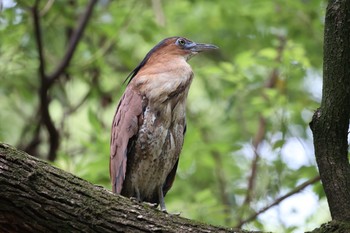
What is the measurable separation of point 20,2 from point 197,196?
3.15 meters

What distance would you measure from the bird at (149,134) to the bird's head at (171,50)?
0.40 metres

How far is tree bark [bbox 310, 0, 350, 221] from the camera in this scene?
437cm

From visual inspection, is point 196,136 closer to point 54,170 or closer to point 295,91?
point 295,91

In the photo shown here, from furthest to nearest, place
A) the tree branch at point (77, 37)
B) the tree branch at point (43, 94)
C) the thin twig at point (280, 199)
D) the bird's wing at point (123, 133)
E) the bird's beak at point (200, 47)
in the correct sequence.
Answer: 1. the tree branch at point (77, 37)
2. the tree branch at point (43, 94)
3. the thin twig at point (280, 199)
4. the bird's beak at point (200, 47)
5. the bird's wing at point (123, 133)

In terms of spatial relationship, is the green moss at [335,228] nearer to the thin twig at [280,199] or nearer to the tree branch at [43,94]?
the thin twig at [280,199]

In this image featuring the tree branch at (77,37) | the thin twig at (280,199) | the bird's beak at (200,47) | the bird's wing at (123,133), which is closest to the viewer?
the bird's wing at (123,133)

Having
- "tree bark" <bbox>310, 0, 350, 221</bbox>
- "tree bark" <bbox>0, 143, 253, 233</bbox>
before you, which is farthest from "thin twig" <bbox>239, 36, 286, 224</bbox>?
"tree bark" <bbox>0, 143, 253, 233</bbox>

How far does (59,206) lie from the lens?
4.11m

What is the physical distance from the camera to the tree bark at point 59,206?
397 cm

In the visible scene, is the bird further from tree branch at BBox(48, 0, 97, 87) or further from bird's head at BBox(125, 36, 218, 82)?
tree branch at BBox(48, 0, 97, 87)

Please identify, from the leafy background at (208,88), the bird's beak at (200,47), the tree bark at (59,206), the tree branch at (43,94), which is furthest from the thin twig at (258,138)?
the tree bark at (59,206)

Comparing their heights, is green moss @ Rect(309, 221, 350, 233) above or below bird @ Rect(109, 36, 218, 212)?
below

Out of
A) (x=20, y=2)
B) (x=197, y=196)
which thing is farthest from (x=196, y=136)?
(x=20, y=2)

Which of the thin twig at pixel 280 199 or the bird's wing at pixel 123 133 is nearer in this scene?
the bird's wing at pixel 123 133
